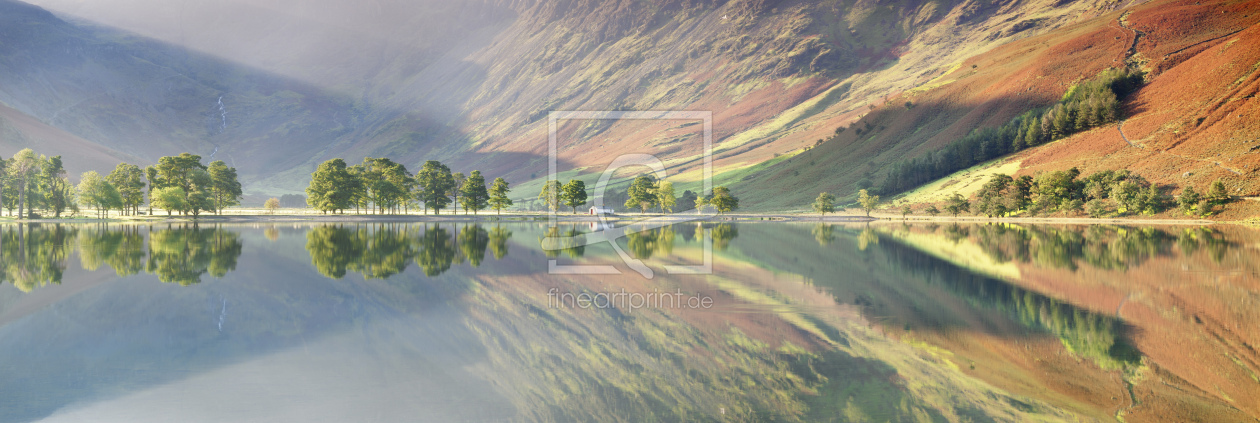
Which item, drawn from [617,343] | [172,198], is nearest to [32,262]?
[617,343]

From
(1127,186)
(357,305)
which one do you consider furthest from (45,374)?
(1127,186)

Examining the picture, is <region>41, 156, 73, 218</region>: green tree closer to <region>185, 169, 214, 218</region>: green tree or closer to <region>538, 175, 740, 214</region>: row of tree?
<region>185, 169, 214, 218</region>: green tree

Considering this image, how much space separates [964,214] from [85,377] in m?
119

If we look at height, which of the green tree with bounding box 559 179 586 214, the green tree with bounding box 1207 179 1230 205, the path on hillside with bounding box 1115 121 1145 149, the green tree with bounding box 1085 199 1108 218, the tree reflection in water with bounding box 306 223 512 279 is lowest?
the tree reflection in water with bounding box 306 223 512 279

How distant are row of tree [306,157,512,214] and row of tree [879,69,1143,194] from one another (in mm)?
86311

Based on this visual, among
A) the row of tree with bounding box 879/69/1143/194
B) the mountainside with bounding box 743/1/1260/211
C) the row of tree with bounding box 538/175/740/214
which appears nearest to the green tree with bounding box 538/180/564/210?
the row of tree with bounding box 538/175/740/214

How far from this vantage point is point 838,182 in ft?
493

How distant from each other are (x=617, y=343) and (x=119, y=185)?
350 feet

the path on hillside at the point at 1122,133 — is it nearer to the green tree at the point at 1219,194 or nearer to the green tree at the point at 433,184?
the green tree at the point at 1219,194

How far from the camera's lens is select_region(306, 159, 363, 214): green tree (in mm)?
91188

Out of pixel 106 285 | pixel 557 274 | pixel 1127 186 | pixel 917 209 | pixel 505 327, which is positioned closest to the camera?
pixel 505 327

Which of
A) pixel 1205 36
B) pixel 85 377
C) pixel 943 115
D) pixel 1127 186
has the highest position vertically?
pixel 1205 36

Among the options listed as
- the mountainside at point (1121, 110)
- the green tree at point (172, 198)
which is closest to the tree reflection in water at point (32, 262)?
the green tree at point (172, 198)

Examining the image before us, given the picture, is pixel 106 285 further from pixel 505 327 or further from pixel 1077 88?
pixel 1077 88
